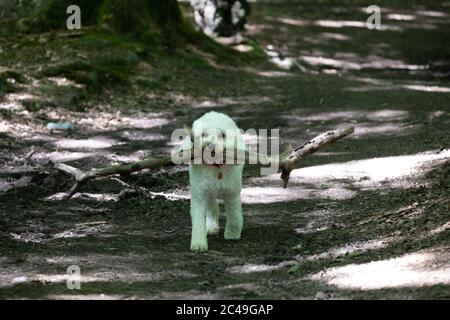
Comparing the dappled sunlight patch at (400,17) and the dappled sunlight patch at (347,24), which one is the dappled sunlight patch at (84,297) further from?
the dappled sunlight patch at (400,17)

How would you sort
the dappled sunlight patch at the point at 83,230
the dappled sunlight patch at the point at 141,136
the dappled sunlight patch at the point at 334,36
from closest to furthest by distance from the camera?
the dappled sunlight patch at the point at 83,230 < the dappled sunlight patch at the point at 141,136 < the dappled sunlight patch at the point at 334,36

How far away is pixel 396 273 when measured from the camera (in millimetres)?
5691

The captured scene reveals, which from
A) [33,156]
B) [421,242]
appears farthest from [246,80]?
[421,242]

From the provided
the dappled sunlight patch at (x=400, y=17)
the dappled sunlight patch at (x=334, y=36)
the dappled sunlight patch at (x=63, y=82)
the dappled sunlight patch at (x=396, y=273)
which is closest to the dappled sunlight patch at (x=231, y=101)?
the dappled sunlight patch at (x=63, y=82)

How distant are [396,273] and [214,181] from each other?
1947 mm

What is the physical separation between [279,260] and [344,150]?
16.8ft

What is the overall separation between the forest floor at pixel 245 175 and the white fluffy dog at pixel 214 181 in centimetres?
18

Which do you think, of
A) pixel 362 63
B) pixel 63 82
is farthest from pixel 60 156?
pixel 362 63

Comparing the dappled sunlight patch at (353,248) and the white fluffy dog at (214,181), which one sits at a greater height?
the white fluffy dog at (214,181)

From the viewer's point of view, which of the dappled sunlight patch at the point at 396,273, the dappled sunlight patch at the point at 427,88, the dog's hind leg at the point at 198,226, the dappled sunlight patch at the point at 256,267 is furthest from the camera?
the dappled sunlight patch at the point at 427,88

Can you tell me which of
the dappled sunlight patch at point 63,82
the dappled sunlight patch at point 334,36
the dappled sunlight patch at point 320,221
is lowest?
the dappled sunlight patch at point 320,221

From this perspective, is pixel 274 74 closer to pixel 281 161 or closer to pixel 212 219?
pixel 212 219

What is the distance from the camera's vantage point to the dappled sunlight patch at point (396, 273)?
5.47 metres

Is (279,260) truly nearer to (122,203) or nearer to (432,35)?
(122,203)
